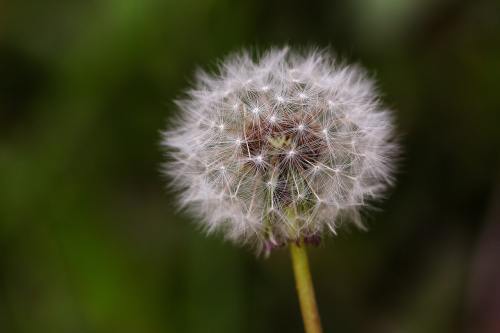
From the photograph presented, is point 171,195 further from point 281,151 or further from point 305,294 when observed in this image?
point 305,294

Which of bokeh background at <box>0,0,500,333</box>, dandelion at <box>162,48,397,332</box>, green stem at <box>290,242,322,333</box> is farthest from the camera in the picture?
bokeh background at <box>0,0,500,333</box>

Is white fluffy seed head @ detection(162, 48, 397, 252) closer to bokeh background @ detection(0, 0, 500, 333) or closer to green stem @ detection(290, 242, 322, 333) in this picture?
green stem @ detection(290, 242, 322, 333)

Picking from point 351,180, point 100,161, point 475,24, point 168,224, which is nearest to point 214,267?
point 168,224

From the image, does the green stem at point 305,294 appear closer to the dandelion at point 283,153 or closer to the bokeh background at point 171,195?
the dandelion at point 283,153

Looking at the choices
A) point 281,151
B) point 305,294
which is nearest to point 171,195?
point 281,151

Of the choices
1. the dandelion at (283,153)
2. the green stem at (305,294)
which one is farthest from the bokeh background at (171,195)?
the green stem at (305,294)

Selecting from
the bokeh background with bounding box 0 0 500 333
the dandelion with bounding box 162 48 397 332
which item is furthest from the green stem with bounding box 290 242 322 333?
the bokeh background with bounding box 0 0 500 333

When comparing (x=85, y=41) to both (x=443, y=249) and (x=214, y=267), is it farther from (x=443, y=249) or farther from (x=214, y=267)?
(x=443, y=249)
